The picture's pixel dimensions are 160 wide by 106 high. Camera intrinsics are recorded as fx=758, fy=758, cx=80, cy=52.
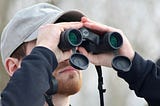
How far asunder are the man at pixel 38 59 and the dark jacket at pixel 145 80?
0.30 meters

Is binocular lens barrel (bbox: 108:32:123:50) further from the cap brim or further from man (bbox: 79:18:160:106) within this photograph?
the cap brim

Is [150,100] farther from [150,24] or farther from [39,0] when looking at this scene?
[150,24]

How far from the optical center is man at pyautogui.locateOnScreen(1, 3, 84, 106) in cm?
344

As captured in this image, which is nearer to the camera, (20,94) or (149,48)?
(20,94)

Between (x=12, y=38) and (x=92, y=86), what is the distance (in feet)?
34.0

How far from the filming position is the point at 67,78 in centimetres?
387

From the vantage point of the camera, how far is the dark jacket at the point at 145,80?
382cm

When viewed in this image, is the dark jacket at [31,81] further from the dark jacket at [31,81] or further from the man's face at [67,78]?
the man's face at [67,78]

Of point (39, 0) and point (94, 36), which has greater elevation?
point (94, 36)

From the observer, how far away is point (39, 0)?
1178 centimetres

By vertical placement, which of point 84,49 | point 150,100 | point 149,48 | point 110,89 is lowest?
point 110,89

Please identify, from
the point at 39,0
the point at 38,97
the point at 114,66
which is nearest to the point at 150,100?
the point at 114,66

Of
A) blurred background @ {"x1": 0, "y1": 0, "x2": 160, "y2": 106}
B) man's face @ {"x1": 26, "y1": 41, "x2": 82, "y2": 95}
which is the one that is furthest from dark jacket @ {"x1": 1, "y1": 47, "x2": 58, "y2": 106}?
blurred background @ {"x1": 0, "y1": 0, "x2": 160, "y2": 106}

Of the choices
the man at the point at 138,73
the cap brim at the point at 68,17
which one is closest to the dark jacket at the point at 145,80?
the man at the point at 138,73
